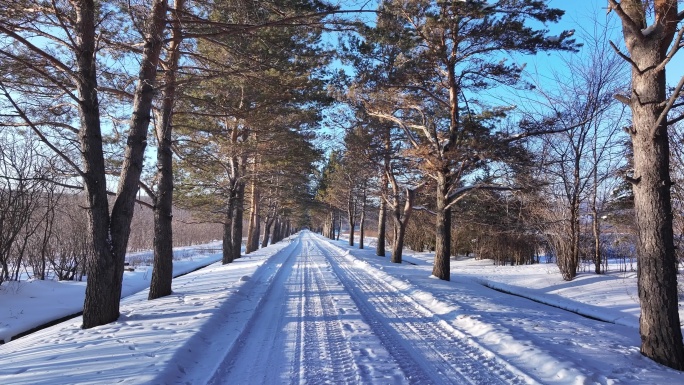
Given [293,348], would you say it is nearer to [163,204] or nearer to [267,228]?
[163,204]

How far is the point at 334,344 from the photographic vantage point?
536 centimetres

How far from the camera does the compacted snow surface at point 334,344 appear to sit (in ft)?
14.1

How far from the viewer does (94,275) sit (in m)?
6.39

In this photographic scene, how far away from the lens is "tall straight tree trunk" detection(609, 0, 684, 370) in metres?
4.77

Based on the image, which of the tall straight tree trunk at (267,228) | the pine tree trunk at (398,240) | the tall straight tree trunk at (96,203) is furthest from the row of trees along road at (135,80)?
the tall straight tree trunk at (267,228)

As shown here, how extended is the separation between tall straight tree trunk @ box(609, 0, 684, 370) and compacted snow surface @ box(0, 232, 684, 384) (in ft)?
1.34

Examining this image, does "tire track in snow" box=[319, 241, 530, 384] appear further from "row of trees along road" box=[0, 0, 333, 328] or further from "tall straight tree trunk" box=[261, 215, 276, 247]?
"tall straight tree trunk" box=[261, 215, 276, 247]

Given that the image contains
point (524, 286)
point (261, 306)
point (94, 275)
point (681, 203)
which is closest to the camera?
point (94, 275)

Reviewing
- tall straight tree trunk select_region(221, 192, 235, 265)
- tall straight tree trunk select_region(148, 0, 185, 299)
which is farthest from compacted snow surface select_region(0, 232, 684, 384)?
tall straight tree trunk select_region(221, 192, 235, 265)

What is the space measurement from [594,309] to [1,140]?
17.0 meters

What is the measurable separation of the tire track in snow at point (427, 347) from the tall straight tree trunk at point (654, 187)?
195cm

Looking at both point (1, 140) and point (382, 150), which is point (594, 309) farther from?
point (1, 140)

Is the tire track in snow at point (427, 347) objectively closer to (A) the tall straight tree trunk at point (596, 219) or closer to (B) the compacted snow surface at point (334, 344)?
(B) the compacted snow surface at point (334, 344)

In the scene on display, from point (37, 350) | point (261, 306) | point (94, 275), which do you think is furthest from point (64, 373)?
point (261, 306)
